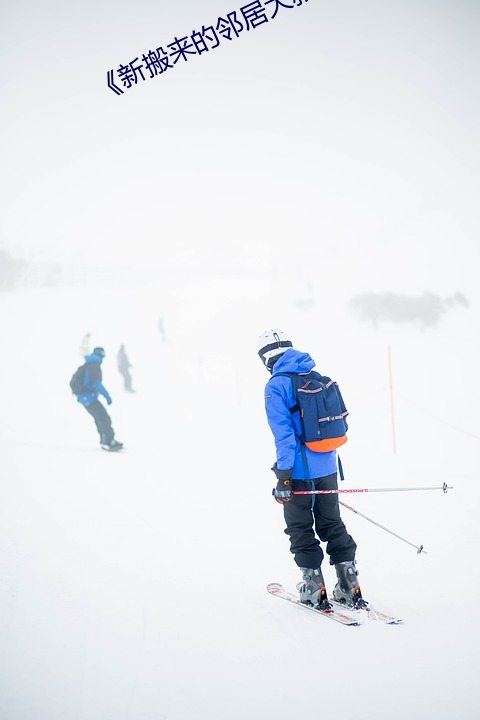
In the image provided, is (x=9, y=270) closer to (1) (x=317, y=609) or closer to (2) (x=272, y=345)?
(2) (x=272, y=345)

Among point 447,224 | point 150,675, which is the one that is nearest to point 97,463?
point 150,675

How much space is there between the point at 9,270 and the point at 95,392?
31.7 metres

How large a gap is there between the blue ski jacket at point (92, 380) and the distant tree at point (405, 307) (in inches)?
1180

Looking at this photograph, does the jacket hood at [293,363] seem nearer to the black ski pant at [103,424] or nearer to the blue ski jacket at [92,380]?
the blue ski jacket at [92,380]

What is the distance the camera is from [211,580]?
3359 millimetres

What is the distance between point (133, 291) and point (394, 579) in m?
42.5

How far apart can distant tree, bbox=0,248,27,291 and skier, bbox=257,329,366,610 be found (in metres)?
35.3

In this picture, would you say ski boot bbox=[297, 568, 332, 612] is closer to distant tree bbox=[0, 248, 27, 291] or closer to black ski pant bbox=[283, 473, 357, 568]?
black ski pant bbox=[283, 473, 357, 568]

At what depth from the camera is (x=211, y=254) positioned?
235 ft

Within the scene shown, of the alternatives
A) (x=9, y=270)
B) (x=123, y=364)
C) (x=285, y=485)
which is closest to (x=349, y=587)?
(x=285, y=485)

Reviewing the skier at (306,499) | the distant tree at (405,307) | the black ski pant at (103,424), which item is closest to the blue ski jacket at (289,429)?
A: the skier at (306,499)

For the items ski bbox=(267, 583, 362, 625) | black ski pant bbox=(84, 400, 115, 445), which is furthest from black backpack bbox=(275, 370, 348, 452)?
black ski pant bbox=(84, 400, 115, 445)

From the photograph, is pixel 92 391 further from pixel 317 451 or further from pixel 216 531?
pixel 317 451

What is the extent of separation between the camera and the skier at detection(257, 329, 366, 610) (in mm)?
2861
